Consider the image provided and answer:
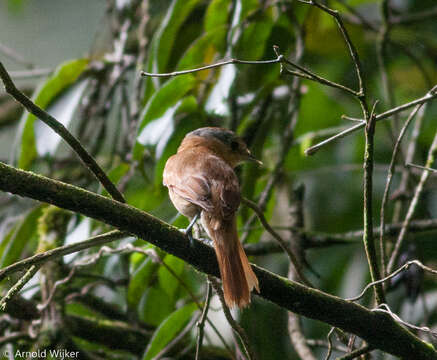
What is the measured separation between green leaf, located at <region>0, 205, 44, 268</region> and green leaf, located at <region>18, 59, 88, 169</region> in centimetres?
23

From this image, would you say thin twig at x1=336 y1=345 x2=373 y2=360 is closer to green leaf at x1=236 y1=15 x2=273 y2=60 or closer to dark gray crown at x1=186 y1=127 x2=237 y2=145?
dark gray crown at x1=186 y1=127 x2=237 y2=145

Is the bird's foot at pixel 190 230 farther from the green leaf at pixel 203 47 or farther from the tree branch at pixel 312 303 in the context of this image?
the green leaf at pixel 203 47

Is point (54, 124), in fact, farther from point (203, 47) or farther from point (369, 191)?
point (203, 47)

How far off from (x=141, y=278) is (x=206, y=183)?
49cm

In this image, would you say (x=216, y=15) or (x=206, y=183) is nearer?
(x=206, y=183)

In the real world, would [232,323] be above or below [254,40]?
below

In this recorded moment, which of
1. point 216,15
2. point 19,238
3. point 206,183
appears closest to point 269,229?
point 206,183

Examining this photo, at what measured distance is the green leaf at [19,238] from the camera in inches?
94.6

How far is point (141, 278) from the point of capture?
2.21m

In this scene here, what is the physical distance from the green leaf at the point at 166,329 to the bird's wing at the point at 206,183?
43cm

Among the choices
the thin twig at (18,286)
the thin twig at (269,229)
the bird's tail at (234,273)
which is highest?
the thin twig at (269,229)

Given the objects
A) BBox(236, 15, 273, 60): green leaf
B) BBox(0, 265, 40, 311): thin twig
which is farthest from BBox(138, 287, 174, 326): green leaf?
BBox(0, 265, 40, 311): thin twig

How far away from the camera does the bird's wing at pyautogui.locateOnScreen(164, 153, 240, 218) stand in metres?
1.86

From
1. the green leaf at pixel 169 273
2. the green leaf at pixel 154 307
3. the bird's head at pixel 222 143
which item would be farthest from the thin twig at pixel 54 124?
the green leaf at pixel 154 307
